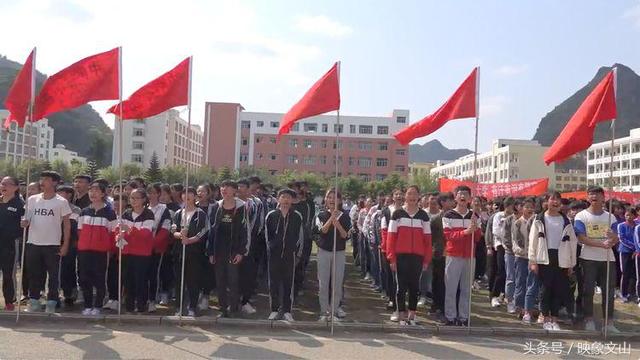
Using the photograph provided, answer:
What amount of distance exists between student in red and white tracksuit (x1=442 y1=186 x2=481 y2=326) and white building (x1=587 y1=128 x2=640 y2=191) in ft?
259

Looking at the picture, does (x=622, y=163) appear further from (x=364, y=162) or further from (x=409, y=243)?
(x=409, y=243)

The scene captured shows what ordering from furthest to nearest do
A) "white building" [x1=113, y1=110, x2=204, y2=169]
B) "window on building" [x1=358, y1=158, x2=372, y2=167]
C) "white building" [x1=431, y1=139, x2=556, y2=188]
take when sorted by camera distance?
"white building" [x1=431, y1=139, x2=556, y2=188]
"white building" [x1=113, y1=110, x2=204, y2=169]
"window on building" [x1=358, y1=158, x2=372, y2=167]

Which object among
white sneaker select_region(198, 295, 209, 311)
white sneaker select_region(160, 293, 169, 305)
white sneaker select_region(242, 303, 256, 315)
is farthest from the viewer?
white sneaker select_region(160, 293, 169, 305)

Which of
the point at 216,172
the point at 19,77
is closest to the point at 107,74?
the point at 19,77

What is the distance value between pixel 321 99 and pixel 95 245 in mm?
3849

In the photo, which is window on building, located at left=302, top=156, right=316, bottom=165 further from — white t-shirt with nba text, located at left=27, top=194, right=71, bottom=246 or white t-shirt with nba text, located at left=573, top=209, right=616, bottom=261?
white t-shirt with nba text, located at left=573, top=209, right=616, bottom=261

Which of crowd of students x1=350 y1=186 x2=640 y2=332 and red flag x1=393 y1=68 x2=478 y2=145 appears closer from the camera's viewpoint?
crowd of students x1=350 y1=186 x2=640 y2=332

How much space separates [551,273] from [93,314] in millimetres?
6571

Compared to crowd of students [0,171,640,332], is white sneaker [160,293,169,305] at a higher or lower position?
lower

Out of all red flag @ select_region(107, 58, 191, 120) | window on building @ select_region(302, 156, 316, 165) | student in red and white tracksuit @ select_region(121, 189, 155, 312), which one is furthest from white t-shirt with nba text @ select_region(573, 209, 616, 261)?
window on building @ select_region(302, 156, 316, 165)

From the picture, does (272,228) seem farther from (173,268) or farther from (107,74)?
(107,74)

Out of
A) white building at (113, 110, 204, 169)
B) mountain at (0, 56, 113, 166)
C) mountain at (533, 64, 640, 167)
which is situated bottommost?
white building at (113, 110, 204, 169)

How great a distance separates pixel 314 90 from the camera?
805cm

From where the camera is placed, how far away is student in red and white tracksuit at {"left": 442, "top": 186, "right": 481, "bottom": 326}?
7969mm
